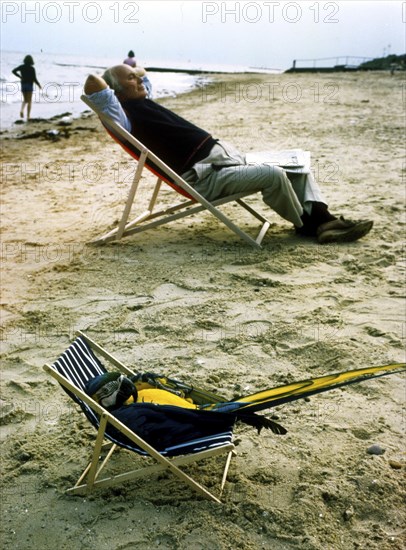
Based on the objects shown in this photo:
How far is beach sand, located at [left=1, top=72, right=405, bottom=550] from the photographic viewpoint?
8.29 feet

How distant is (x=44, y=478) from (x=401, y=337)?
2338 millimetres

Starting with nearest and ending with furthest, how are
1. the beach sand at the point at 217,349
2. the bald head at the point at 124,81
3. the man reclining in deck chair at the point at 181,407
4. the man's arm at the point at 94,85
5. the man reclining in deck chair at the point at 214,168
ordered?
the man reclining in deck chair at the point at 181,407, the beach sand at the point at 217,349, the man's arm at the point at 94,85, the man reclining in deck chair at the point at 214,168, the bald head at the point at 124,81

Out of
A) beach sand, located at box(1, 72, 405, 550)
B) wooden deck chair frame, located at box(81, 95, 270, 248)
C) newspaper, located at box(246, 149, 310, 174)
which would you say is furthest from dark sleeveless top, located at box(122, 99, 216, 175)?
beach sand, located at box(1, 72, 405, 550)

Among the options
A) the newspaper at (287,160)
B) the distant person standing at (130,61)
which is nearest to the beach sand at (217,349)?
the newspaper at (287,160)

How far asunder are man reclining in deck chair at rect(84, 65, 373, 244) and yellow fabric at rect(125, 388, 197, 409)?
2.88m

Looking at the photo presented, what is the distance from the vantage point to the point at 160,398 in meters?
2.85

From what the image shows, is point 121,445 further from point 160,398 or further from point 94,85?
point 94,85

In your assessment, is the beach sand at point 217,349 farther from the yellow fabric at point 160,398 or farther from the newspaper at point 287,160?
the newspaper at point 287,160

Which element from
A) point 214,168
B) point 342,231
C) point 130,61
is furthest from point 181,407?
point 130,61

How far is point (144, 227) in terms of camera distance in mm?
5609

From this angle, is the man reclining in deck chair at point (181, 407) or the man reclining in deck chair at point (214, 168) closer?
the man reclining in deck chair at point (181, 407)

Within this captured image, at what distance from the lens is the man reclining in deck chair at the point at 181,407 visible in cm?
239

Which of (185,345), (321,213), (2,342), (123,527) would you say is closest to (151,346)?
(185,345)

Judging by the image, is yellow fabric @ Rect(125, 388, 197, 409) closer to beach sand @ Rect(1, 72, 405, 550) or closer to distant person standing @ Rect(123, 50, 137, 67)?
beach sand @ Rect(1, 72, 405, 550)
